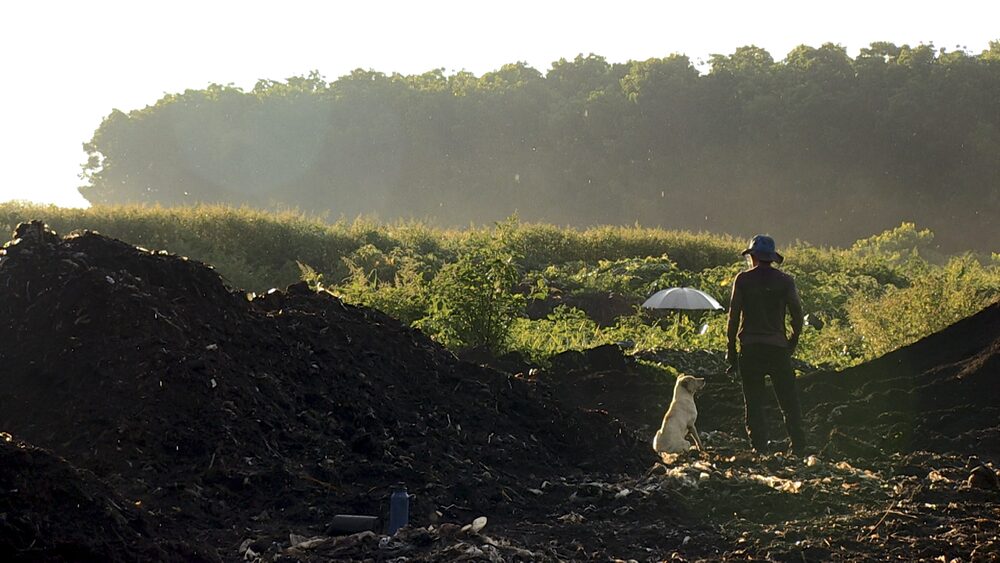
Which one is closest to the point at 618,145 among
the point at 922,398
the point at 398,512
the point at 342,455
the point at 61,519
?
the point at 922,398

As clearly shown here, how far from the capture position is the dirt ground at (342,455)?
5918 millimetres

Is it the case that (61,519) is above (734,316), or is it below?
below

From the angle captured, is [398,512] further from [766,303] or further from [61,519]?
[766,303]

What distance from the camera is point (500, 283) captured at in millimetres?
13211

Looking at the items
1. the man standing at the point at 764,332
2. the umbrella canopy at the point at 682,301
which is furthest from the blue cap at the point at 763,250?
the umbrella canopy at the point at 682,301

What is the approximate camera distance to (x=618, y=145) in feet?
178

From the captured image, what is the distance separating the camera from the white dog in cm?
941

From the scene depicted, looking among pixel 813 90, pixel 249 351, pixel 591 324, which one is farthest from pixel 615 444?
pixel 813 90

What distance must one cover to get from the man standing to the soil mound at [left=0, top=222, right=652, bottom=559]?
1.06 meters

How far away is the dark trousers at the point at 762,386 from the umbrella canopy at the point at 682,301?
878 centimetres

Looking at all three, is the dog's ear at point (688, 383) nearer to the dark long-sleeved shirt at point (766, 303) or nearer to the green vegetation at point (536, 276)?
the dark long-sleeved shirt at point (766, 303)

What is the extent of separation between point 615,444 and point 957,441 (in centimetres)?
292

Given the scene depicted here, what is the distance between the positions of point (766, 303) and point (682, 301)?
9435 mm

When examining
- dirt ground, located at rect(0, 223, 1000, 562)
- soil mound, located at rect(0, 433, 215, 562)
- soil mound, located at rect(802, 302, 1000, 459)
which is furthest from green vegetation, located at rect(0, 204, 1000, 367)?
soil mound, located at rect(0, 433, 215, 562)
